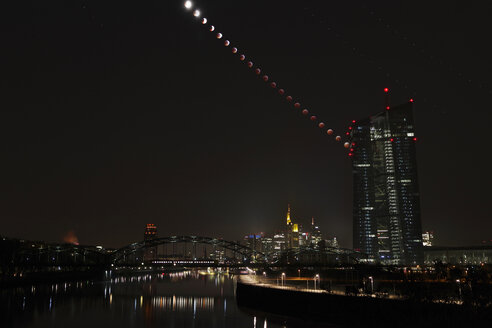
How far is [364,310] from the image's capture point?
36.2 m

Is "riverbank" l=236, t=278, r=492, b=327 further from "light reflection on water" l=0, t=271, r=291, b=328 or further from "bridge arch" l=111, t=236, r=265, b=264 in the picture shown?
"bridge arch" l=111, t=236, r=265, b=264

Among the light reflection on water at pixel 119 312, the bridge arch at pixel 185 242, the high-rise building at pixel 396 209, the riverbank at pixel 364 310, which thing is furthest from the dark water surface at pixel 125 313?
the high-rise building at pixel 396 209

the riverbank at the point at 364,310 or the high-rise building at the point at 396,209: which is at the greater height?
Result: the high-rise building at the point at 396,209

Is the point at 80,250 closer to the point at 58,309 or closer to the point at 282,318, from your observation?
the point at 58,309

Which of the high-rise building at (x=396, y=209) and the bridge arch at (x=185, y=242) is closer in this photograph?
the bridge arch at (x=185, y=242)

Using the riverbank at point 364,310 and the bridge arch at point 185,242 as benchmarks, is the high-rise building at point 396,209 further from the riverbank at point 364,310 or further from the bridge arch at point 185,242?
the riverbank at point 364,310

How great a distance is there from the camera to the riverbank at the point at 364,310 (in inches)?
1158

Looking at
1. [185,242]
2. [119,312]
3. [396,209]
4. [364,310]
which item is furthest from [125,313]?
Result: [396,209]

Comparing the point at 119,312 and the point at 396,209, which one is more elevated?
the point at 396,209

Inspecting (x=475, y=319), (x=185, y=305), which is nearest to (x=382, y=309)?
(x=475, y=319)

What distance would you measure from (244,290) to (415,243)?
474 ft

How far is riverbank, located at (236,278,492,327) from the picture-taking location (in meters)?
29.4

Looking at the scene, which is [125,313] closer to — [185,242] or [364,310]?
[364,310]

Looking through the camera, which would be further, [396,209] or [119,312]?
[396,209]
